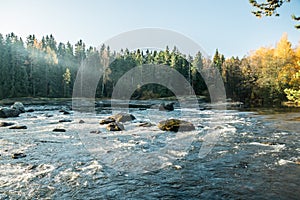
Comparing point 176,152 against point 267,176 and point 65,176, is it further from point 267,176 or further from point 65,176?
point 65,176

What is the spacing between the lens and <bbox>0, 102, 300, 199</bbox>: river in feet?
18.8

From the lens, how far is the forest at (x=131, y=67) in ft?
128

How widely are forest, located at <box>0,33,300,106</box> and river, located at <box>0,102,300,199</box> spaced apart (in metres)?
21.8

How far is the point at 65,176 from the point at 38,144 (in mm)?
4746

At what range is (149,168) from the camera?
759 cm

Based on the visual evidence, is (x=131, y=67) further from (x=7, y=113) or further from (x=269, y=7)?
(x=269, y=7)

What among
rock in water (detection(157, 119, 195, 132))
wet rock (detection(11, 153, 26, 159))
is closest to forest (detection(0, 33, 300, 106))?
rock in water (detection(157, 119, 195, 132))

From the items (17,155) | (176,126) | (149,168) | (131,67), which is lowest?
(149,168)

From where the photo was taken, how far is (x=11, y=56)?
65000 mm

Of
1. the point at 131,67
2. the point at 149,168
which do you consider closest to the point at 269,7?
the point at 149,168

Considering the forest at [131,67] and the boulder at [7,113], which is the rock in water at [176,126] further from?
the forest at [131,67]

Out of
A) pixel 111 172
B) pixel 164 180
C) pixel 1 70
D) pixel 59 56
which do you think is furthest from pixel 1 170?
pixel 59 56

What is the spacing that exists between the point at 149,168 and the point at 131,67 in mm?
81799

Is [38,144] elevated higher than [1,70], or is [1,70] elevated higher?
[1,70]
